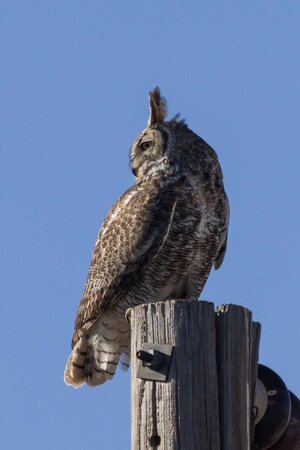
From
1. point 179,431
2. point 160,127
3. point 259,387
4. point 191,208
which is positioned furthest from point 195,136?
point 179,431

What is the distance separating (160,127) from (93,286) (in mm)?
1180

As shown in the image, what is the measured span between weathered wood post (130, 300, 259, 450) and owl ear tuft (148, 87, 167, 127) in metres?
4.17

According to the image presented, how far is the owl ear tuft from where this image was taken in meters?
7.34

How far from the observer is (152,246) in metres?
6.62

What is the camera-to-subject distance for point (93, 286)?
6.95m

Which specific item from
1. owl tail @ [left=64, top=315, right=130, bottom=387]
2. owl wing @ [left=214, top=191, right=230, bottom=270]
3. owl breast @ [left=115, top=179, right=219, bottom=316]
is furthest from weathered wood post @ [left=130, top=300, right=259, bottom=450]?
owl tail @ [left=64, top=315, right=130, bottom=387]

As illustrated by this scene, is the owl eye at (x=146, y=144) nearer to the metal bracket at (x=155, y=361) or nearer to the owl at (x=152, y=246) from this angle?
the owl at (x=152, y=246)

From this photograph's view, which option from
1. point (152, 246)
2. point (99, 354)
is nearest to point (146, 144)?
point (152, 246)

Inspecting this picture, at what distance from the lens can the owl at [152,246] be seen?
657 centimetres

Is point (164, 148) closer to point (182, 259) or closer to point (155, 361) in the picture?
point (182, 259)

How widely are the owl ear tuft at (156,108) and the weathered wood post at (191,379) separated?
13.7ft

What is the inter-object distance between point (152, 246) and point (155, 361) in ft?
11.4

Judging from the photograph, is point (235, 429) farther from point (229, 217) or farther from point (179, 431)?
point (229, 217)

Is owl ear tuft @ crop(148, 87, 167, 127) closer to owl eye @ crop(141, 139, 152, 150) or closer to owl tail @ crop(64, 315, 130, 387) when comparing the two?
owl eye @ crop(141, 139, 152, 150)
